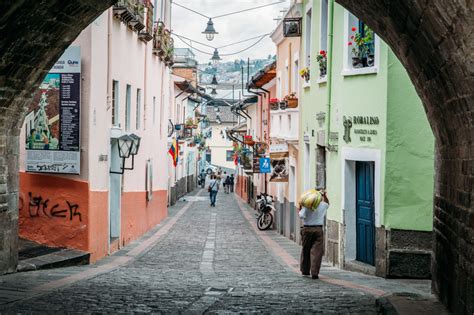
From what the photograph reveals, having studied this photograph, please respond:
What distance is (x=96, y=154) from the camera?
52.1 feet

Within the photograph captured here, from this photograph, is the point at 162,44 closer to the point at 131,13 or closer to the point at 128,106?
the point at 128,106

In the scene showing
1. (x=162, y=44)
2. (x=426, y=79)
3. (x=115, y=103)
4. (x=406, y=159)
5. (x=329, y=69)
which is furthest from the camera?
(x=162, y=44)

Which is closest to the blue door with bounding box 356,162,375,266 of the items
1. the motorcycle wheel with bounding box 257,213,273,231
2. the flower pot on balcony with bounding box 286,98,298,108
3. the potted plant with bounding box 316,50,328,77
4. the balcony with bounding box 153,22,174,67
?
the potted plant with bounding box 316,50,328,77

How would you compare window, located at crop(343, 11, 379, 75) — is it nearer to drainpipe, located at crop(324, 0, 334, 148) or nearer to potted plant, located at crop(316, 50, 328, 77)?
drainpipe, located at crop(324, 0, 334, 148)

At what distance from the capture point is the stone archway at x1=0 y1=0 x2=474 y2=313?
267 inches

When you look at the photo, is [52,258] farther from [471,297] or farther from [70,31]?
[471,297]

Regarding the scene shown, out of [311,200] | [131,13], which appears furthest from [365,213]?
[131,13]

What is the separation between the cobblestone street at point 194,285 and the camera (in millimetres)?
9547

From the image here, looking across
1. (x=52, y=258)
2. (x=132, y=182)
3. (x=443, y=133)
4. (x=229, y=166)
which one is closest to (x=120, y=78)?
(x=132, y=182)

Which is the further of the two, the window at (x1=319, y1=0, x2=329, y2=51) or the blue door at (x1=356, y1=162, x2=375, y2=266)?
the window at (x1=319, y1=0, x2=329, y2=51)

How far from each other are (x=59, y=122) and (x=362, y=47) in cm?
578

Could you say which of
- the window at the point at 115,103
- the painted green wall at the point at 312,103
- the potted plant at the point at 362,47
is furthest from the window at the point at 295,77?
the potted plant at the point at 362,47

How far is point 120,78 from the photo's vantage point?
19469 millimetres

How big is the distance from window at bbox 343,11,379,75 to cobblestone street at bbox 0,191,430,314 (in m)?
3.70
